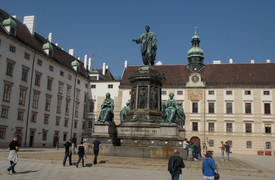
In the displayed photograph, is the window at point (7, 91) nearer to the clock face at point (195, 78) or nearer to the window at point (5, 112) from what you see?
the window at point (5, 112)

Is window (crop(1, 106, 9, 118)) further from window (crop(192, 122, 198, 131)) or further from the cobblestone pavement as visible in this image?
window (crop(192, 122, 198, 131))

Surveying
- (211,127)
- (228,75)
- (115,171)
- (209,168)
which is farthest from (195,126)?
(209,168)

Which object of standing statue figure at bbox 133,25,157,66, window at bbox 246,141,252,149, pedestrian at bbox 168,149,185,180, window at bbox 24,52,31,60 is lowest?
window at bbox 246,141,252,149

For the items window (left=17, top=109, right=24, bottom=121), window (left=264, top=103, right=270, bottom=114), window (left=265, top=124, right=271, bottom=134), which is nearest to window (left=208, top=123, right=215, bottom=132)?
window (left=265, top=124, right=271, bottom=134)

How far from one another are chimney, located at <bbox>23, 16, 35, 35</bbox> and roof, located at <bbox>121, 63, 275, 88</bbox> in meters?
19.2

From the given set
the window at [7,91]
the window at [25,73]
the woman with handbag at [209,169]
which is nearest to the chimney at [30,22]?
the window at [25,73]

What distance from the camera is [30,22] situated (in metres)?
47.2

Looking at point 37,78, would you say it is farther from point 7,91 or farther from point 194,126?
point 194,126

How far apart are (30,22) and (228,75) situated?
119ft

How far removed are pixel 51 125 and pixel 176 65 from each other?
91.5 ft

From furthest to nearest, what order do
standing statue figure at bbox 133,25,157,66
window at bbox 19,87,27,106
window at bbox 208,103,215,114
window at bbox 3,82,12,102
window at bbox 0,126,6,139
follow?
window at bbox 208,103,215,114 → window at bbox 19,87,27,106 → window at bbox 3,82,12,102 → window at bbox 0,126,6,139 → standing statue figure at bbox 133,25,157,66

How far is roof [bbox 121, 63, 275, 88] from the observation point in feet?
169

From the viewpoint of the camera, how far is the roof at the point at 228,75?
51.5 m

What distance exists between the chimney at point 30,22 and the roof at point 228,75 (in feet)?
63.0
